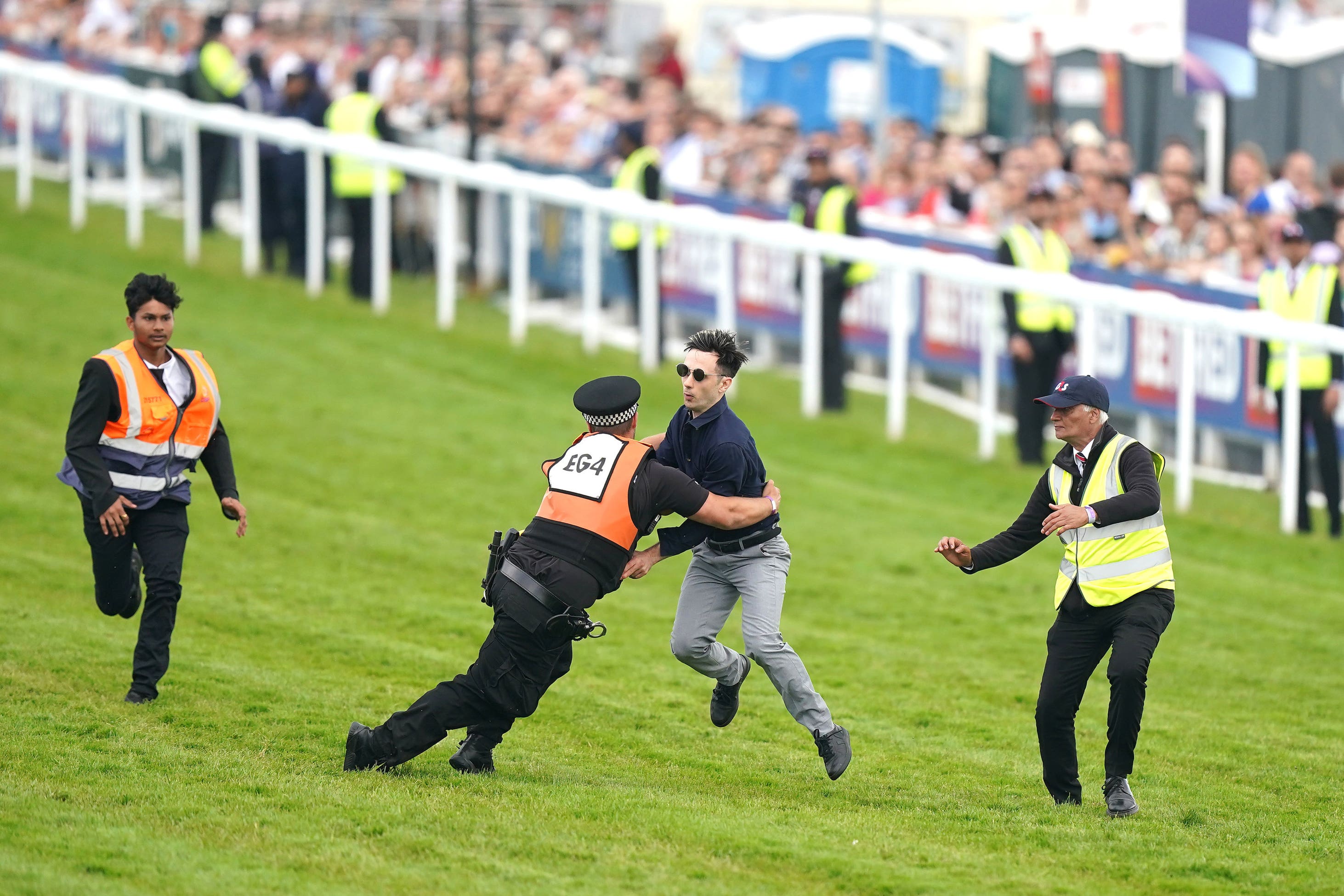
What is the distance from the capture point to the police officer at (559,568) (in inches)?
291

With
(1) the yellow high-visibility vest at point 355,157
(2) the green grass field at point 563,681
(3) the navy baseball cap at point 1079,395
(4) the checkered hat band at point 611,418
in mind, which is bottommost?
(2) the green grass field at point 563,681

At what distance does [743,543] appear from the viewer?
25.8 ft

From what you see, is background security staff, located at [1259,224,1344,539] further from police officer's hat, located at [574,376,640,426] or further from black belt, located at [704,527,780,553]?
police officer's hat, located at [574,376,640,426]

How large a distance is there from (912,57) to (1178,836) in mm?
17819

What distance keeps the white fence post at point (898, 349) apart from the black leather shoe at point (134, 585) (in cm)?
767

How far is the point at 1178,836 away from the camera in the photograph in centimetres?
723

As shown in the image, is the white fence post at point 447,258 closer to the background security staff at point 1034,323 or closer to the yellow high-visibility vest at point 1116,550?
the background security staff at point 1034,323

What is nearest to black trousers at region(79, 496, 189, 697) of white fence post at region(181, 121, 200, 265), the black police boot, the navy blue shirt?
the black police boot

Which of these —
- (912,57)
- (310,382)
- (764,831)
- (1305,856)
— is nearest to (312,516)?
(310,382)

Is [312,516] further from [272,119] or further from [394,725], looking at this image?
[272,119]

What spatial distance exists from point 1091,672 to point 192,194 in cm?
1370

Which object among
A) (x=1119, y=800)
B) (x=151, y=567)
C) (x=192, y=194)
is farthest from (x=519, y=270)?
(x=1119, y=800)

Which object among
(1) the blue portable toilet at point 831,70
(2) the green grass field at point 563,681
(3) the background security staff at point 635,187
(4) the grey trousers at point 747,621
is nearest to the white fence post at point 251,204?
(2) the green grass field at point 563,681

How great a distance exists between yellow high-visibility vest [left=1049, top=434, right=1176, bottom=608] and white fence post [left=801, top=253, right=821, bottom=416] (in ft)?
26.4
